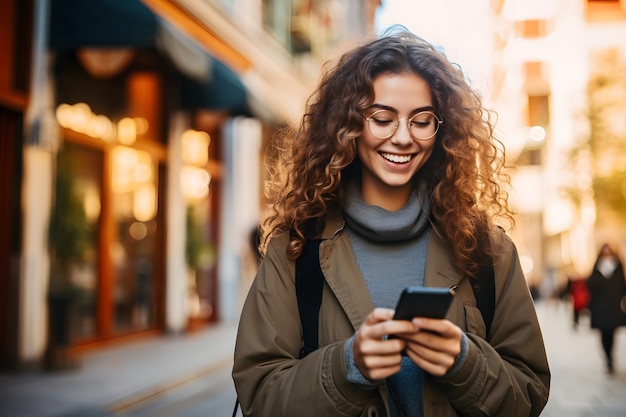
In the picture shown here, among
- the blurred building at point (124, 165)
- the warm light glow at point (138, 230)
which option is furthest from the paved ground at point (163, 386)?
the warm light glow at point (138, 230)

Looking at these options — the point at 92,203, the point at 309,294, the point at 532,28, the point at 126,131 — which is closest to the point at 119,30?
the point at 92,203

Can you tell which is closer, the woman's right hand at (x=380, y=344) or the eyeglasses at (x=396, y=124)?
the woman's right hand at (x=380, y=344)

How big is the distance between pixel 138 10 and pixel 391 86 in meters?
7.23

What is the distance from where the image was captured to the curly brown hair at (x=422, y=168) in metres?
1.88

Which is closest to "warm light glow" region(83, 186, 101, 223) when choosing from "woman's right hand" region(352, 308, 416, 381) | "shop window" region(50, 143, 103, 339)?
"shop window" region(50, 143, 103, 339)

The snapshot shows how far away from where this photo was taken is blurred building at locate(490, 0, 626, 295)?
34844 millimetres

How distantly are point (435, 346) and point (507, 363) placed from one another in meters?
0.30

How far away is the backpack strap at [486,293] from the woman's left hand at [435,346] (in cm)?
26

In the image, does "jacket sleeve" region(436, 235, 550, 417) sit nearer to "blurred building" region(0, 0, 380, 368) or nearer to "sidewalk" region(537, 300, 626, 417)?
"blurred building" region(0, 0, 380, 368)

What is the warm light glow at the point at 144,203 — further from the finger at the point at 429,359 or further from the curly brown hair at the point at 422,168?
the finger at the point at 429,359

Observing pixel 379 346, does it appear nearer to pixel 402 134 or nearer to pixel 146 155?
pixel 402 134

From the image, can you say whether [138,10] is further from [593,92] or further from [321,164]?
[593,92]

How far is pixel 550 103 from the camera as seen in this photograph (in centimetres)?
4109

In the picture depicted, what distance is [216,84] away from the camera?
11.7 m
